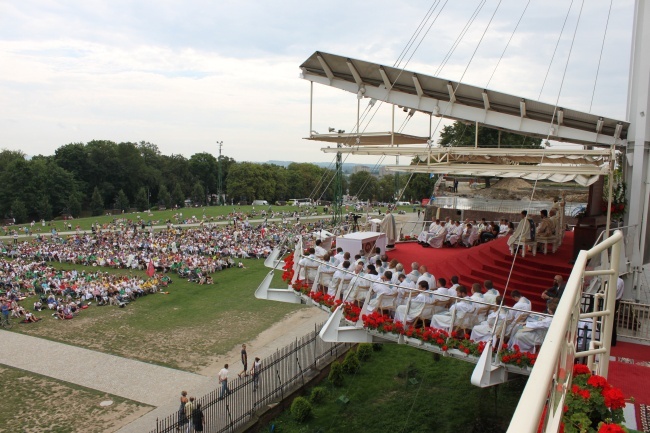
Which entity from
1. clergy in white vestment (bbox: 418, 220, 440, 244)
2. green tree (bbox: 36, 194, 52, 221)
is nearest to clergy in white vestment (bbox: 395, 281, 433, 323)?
clergy in white vestment (bbox: 418, 220, 440, 244)

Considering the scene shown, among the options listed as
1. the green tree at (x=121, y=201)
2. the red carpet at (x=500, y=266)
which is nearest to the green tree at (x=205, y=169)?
the green tree at (x=121, y=201)

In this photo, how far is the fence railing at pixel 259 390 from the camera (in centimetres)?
1452

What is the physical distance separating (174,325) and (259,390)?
404 inches

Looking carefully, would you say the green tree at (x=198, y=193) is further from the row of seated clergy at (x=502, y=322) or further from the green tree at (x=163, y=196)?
the row of seated clergy at (x=502, y=322)

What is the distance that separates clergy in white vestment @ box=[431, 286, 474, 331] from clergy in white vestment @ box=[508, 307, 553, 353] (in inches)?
39.2

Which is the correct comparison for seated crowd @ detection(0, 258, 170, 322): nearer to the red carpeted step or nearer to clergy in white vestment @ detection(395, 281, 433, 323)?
clergy in white vestment @ detection(395, 281, 433, 323)

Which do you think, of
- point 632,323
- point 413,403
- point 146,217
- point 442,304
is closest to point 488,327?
point 442,304

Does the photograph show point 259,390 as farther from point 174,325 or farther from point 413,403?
point 174,325

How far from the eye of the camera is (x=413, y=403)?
16500mm

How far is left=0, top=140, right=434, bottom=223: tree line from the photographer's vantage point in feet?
237

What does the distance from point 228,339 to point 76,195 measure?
6564 centimetres

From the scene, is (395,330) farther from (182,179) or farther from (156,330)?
(182,179)

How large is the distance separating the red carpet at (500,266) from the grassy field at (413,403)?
4.22m

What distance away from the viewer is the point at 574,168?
11.1m
